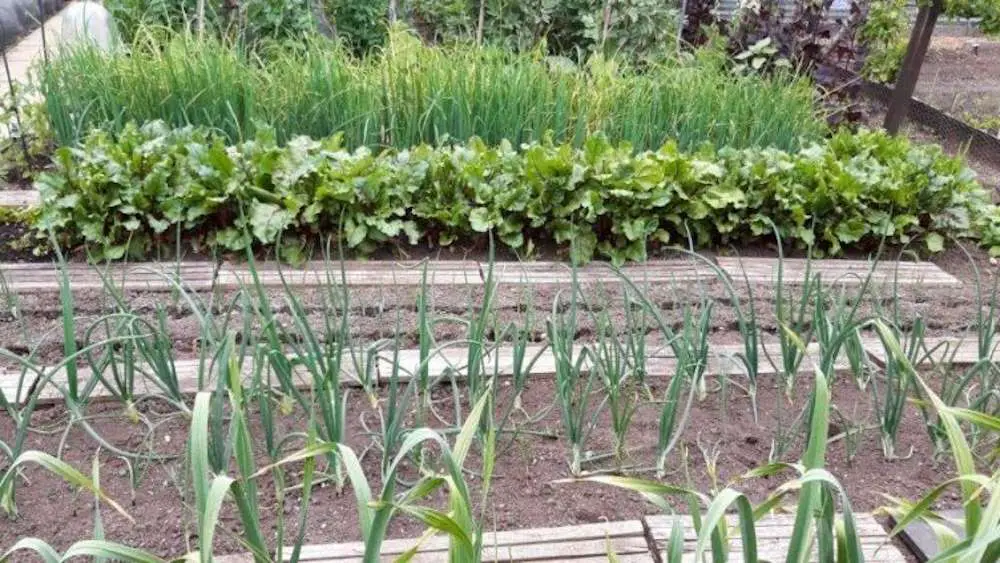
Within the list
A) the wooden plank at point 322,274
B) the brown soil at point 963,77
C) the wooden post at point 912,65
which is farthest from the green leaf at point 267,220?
the brown soil at point 963,77

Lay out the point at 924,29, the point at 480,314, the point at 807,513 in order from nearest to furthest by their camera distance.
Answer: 1. the point at 807,513
2. the point at 480,314
3. the point at 924,29

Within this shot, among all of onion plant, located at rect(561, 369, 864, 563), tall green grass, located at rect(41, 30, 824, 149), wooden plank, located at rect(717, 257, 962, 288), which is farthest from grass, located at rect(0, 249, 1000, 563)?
tall green grass, located at rect(41, 30, 824, 149)

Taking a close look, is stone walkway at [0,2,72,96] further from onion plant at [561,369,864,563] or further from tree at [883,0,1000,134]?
onion plant at [561,369,864,563]

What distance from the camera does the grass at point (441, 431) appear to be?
3.88 feet

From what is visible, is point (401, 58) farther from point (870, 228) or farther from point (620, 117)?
point (870, 228)

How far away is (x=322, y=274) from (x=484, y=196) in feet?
2.16

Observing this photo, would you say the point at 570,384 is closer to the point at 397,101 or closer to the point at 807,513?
the point at 807,513

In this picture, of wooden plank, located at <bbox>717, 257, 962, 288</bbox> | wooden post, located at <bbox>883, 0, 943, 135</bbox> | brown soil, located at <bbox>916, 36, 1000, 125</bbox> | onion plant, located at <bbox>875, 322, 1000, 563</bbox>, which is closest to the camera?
onion plant, located at <bbox>875, 322, 1000, 563</bbox>

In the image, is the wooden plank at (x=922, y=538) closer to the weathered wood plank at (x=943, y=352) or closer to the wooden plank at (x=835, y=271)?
Answer: the weathered wood plank at (x=943, y=352)

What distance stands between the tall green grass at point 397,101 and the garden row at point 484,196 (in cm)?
24

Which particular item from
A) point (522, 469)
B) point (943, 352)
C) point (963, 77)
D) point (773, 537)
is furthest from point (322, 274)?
point (963, 77)

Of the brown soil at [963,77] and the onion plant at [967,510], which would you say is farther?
the brown soil at [963,77]

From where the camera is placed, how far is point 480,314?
2062 mm

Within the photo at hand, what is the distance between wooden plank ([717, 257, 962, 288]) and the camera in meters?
3.24
